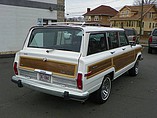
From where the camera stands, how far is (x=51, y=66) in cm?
402

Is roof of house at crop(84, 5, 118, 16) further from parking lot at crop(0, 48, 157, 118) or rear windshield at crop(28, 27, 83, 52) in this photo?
rear windshield at crop(28, 27, 83, 52)

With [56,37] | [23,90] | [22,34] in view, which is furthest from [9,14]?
[56,37]

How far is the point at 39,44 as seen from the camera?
4.61m

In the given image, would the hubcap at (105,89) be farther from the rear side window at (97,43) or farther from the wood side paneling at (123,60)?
the rear side window at (97,43)

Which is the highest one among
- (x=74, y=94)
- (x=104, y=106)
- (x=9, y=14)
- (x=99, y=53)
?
(x=9, y=14)

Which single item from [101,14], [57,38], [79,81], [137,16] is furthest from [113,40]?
[101,14]

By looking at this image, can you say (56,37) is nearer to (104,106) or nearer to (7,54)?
(104,106)

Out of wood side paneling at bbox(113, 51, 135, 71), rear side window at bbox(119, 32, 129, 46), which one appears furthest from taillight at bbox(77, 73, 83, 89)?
rear side window at bbox(119, 32, 129, 46)

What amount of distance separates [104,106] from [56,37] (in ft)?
6.61

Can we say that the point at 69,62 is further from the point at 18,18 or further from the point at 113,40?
the point at 18,18

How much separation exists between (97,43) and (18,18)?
29.2 ft

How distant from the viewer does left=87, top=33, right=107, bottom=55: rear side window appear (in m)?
4.20

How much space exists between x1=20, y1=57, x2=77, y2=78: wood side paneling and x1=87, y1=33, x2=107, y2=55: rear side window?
56 centimetres

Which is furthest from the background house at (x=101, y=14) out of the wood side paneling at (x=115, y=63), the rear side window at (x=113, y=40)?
the rear side window at (x=113, y=40)
